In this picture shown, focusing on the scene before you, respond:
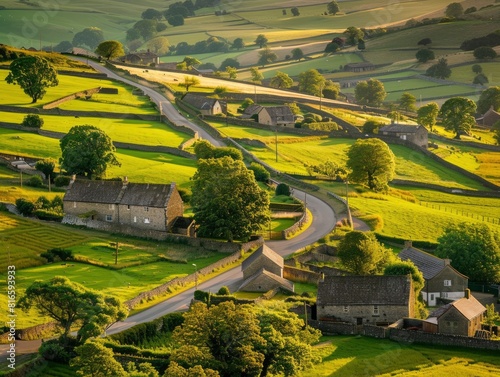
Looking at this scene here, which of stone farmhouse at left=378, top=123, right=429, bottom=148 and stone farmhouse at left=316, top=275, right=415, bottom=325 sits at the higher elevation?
stone farmhouse at left=378, top=123, right=429, bottom=148

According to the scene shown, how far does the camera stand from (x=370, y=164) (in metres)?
130

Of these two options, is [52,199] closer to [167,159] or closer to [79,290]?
[167,159]

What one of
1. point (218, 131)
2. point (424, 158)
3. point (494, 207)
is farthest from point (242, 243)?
point (424, 158)

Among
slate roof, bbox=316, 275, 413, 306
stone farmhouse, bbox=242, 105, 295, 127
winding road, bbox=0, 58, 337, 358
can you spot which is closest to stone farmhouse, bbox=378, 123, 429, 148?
stone farmhouse, bbox=242, 105, 295, 127

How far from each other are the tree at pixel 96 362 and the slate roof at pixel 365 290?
2238cm

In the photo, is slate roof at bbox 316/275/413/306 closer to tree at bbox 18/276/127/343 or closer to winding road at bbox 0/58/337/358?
winding road at bbox 0/58/337/358

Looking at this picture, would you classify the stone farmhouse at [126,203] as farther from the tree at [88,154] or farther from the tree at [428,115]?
the tree at [428,115]

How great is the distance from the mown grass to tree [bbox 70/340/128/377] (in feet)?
41.6

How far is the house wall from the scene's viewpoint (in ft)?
259

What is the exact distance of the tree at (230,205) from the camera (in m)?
97.1

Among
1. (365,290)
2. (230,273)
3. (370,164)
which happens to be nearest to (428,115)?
(370,164)

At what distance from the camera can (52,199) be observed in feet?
345

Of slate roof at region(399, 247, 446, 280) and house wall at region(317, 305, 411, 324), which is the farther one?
slate roof at region(399, 247, 446, 280)

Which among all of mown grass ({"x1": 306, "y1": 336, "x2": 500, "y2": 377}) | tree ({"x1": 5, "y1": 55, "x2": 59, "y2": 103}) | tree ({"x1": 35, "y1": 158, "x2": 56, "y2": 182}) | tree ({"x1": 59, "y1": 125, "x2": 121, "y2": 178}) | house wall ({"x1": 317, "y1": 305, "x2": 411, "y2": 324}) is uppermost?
tree ({"x1": 5, "y1": 55, "x2": 59, "y2": 103})
